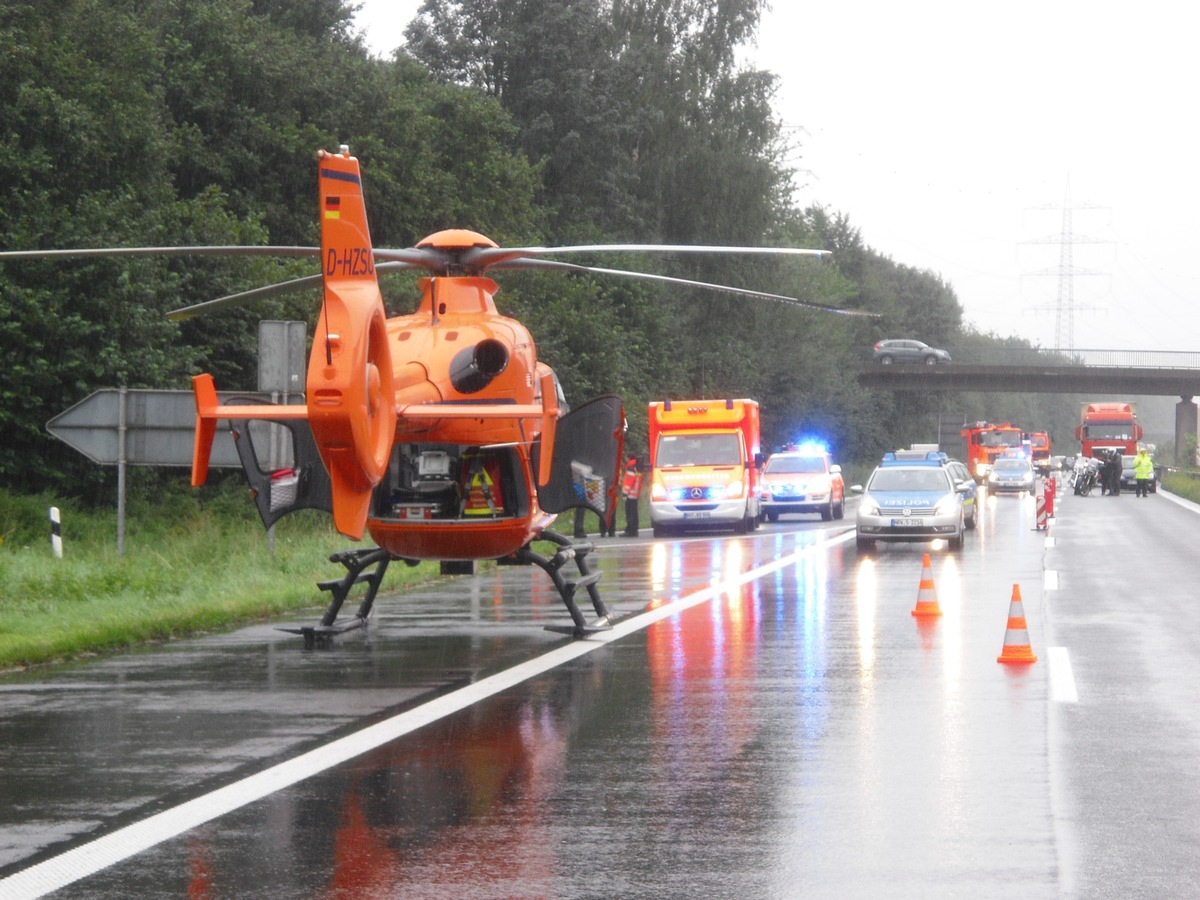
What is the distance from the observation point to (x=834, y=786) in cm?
842

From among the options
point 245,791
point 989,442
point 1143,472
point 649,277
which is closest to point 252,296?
point 649,277

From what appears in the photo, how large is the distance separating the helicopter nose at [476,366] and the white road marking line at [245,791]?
223 cm

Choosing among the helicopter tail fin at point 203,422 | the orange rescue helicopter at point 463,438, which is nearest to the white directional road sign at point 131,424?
the orange rescue helicopter at point 463,438

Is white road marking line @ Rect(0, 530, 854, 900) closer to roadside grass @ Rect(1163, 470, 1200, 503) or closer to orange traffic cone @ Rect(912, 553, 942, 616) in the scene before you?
orange traffic cone @ Rect(912, 553, 942, 616)

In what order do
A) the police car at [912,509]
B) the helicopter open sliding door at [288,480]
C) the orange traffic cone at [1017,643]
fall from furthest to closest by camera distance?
the police car at [912,509], the helicopter open sliding door at [288,480], the orange traffic cone at [1017,643]

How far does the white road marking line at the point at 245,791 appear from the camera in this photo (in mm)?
6618

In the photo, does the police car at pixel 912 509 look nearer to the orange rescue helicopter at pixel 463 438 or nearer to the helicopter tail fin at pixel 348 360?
the orange rescue helicopter at pixel 463 438

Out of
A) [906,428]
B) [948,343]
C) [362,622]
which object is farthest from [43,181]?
[948,343]

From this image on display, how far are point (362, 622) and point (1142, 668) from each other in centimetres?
672

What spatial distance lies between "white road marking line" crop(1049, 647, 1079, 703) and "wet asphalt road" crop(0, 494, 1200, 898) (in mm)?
51

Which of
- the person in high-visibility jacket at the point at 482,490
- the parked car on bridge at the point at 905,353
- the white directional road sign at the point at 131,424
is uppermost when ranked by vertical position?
the parked car on bridge at the point at 905,353

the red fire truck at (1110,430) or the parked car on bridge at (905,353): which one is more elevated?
the parked car on bridge at (905,353)

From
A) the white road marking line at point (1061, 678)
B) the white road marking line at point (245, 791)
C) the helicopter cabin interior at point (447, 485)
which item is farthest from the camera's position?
the helicopter cabin interior at point (447, 485)

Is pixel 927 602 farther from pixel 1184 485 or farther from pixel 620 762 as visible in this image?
pixel 1184 485
